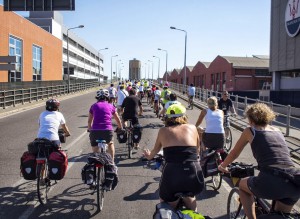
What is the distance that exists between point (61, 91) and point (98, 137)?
37990 mm

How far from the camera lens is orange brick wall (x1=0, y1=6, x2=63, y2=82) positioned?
117 ft

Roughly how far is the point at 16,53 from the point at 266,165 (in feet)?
130

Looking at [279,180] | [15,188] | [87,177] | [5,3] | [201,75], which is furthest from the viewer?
[201,75]

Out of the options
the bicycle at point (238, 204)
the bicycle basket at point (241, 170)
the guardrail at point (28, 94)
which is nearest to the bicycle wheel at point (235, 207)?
the bicycle at point (238, 204)

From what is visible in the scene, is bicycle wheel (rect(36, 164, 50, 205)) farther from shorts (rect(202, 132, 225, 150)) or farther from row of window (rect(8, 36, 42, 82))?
row of window (rect(8, 36, 42, 82))

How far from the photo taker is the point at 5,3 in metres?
23.7

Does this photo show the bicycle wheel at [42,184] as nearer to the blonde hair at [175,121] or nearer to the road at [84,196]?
the road at [84,196]

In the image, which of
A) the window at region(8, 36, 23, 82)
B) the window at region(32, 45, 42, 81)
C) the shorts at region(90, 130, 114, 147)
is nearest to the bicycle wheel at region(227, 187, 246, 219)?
the shorts at region(90, 130, 114, 147)

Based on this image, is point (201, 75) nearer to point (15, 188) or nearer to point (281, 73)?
point (281, 73)

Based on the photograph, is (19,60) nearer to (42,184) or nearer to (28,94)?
(28,94)

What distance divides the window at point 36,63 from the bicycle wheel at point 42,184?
41.5 meters

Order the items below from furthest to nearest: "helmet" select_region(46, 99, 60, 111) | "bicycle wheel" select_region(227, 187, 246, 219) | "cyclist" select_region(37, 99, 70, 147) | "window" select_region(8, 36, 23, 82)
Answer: "window" select_region(8, 36, 23, 82) < "helmet" select_region(46, 99, 60, 111) < "cyclist" select_region(37, 99, 70, 147) < "bicycle wheel" select_region(227, 187, 246, 219)

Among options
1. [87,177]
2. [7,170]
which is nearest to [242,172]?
[87,177]

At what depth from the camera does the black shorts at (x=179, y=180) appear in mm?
4059
